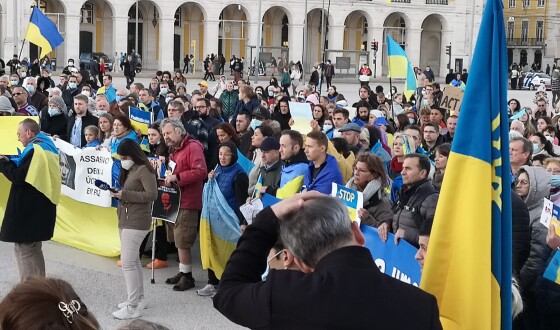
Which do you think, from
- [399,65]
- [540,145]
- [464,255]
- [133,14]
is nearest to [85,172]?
[540,145]

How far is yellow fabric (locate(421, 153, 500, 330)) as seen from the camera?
328 cm

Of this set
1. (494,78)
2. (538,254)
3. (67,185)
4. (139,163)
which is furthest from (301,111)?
(494,78)

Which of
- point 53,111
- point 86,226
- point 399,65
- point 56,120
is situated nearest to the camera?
point 86,226

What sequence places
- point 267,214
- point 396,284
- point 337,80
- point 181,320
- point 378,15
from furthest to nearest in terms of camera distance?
point 378,15 < point 337,80 < point 181,320 < point 267,214 < point 396,284

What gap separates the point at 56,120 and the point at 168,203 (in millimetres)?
4864

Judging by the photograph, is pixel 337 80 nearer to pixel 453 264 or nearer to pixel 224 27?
pixel 224 27

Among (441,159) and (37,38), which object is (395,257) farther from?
(37,38)

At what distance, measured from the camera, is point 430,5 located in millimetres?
63969

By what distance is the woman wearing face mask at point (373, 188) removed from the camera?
6.59 meters

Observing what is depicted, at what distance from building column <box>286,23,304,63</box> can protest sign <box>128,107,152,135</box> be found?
4727 cm

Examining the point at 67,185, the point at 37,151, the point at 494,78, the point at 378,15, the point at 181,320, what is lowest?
the point at 181,320

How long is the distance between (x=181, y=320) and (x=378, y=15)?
186 feet

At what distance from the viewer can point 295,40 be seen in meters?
59.9

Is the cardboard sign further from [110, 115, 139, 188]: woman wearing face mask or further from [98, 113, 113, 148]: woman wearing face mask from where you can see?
[110, 115, 139, 188]: woman wearing face mask
